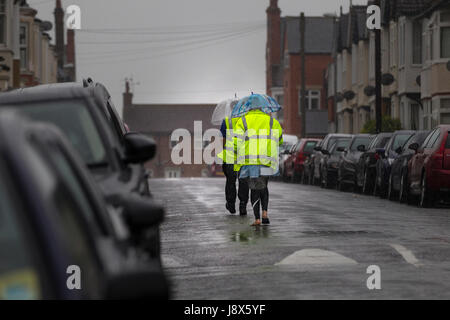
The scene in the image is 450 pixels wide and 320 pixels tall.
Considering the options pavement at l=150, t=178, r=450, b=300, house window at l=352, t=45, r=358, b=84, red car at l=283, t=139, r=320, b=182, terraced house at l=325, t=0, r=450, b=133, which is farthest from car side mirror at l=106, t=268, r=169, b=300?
house window at l=352, t=45, r=358, b=84

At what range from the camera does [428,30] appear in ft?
148

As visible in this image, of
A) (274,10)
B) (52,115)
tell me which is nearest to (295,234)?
(52,115)

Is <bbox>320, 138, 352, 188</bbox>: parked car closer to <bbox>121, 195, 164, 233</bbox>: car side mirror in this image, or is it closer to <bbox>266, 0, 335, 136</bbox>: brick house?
<bbox>121, 195, 164, 233</bbox>: car side mirror

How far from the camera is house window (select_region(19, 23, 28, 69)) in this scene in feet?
190

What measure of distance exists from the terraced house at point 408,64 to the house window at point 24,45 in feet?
52.7

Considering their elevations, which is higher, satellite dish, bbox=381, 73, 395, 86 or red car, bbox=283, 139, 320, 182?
satellite dish, bbox=381, 73, 395, 86

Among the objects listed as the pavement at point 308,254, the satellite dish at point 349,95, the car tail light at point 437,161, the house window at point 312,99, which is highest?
the house window at point 312,99

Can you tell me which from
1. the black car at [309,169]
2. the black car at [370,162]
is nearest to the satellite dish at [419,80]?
the black car at [309,169]

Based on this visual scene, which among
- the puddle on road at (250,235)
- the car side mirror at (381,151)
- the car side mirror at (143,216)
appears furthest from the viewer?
the car side mirror at (381,151)

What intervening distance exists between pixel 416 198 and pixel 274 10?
82025 mm

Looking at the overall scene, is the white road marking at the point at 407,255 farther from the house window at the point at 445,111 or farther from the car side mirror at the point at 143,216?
the house window at the point at 445,111

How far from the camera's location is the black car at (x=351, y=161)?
106 ft

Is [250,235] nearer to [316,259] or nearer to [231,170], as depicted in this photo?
[316,259]

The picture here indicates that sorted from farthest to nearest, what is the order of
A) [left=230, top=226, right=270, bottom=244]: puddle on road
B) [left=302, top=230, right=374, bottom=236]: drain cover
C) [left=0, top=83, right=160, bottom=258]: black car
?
[left=302, top=230, right=374, bottom=236]: drain cover < [left=230, top=226, right=270, bottom=244]: puddle on road < [left=0, top=83, right=160, bottom=258]: black car
